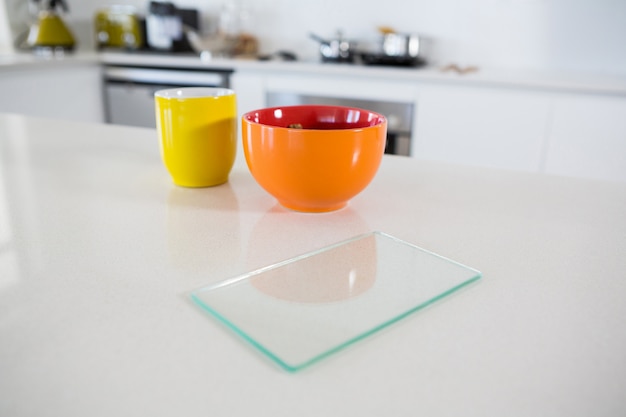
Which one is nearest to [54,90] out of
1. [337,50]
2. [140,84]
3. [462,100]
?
[140,84]

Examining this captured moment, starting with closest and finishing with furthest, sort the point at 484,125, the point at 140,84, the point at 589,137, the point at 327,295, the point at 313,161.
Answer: the point at 327,295
the point at 313,161
the point at 589,137
the point at 484,125
the point at 140,84

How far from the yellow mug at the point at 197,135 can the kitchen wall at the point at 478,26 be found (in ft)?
7.57

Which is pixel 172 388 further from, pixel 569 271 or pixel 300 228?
pixel 569 271

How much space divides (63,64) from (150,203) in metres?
2.36

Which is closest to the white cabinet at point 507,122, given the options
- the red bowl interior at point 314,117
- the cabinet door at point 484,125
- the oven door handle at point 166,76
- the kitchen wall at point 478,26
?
the cabinet door at point 484,125

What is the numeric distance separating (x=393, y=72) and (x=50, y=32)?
1.97m

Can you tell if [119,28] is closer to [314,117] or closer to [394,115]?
[394,115]

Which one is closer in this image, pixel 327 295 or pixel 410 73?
pixel 327 295

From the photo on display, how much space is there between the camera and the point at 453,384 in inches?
14.9

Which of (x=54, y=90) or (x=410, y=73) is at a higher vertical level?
(x=410, y=73)

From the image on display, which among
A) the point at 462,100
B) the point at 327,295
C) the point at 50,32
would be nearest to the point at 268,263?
the point at 327,295

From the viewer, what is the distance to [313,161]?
0.66 m

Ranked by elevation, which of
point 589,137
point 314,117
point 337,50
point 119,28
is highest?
point 119,28

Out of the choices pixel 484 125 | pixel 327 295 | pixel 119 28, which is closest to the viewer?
pixel 327 295
